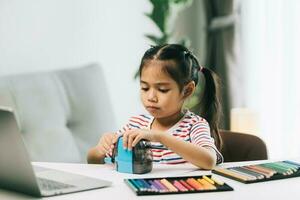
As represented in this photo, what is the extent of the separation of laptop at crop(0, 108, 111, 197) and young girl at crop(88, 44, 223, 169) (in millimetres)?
249

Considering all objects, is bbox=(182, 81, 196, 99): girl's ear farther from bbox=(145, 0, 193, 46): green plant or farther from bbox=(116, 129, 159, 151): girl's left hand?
bbox=(145, 0, 193, 46): green plant

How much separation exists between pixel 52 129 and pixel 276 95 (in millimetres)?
1110

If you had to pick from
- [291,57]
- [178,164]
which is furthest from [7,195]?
[291,57]

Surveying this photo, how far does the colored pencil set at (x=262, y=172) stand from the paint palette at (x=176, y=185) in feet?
0.21

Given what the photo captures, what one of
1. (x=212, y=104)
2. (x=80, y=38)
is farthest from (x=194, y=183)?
(x=80, y=38)

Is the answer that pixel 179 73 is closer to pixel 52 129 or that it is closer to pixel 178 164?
pixel 178 164

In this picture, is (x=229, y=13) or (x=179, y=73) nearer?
(x=179, y=73)

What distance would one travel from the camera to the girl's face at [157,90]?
1.53 meters

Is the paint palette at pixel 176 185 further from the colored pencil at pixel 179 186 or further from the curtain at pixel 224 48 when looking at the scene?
the curtain at pixel 224 48

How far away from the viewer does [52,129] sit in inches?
93.5

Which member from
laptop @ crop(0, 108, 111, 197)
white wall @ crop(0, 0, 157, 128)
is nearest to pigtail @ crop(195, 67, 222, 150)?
laptop @ crop(0, 108, 111, 197)

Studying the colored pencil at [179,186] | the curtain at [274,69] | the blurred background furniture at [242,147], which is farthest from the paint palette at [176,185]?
the curtain at [274,69]

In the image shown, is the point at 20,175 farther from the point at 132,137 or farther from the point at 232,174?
the point at 232,174

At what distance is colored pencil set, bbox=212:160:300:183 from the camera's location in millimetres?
1264
